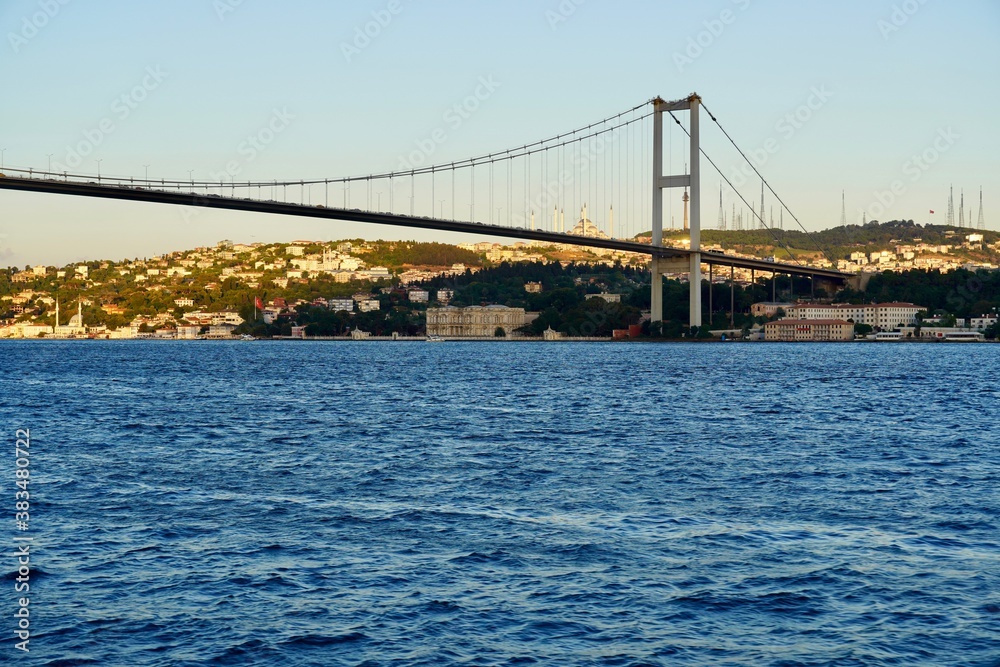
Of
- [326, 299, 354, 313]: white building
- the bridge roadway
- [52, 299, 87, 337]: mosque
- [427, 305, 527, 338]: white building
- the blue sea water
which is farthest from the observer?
[52, 299, 87, 337]: mosque

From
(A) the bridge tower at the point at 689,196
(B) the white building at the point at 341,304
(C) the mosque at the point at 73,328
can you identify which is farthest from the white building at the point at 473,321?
(C) the mosque at the point at 73,328

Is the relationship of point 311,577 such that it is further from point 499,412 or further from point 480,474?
point 499,412

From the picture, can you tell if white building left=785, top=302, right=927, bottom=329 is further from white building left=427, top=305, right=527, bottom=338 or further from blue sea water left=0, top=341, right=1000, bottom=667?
blue sea water left=0, top=341, right=1000, bottom=667

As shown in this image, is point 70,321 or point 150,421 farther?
point 70,321

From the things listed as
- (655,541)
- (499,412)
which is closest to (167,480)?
(655,541)

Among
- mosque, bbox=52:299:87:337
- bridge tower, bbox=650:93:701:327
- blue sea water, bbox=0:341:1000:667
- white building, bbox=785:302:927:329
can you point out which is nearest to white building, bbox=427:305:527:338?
white building, bbox=785:302:927:329

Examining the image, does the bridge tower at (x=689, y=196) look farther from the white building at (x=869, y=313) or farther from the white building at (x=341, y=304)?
the white building at (x=341, y=304)
